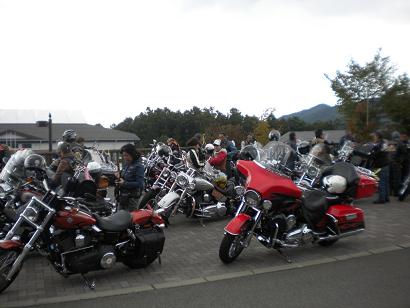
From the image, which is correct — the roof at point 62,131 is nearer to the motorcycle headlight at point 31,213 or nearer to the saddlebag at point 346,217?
the saddlebag at point 346,217

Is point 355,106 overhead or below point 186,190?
overhead

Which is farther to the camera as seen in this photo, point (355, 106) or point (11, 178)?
point (355, 106)

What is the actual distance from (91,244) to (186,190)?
139 inches

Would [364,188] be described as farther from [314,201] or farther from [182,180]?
[182,180]

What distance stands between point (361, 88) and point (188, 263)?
35.1m

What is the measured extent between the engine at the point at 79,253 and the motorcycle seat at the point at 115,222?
0.21m

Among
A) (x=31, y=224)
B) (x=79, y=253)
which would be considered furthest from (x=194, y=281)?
(x=31, y=224)

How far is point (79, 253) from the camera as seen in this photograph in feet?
18.1

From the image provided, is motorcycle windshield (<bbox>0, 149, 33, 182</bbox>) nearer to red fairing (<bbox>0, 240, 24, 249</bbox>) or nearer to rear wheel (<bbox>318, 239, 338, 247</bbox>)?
red fairing (<bbox>0, 240, 24, 249</bbox>)

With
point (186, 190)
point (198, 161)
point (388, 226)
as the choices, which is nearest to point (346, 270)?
point (388, 226)

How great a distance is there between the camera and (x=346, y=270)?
6.19 m

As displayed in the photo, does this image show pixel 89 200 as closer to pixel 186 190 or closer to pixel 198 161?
pixel 186 190

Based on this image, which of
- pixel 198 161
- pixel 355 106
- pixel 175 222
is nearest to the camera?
pixel 175 222

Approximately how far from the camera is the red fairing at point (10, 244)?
507 cm
